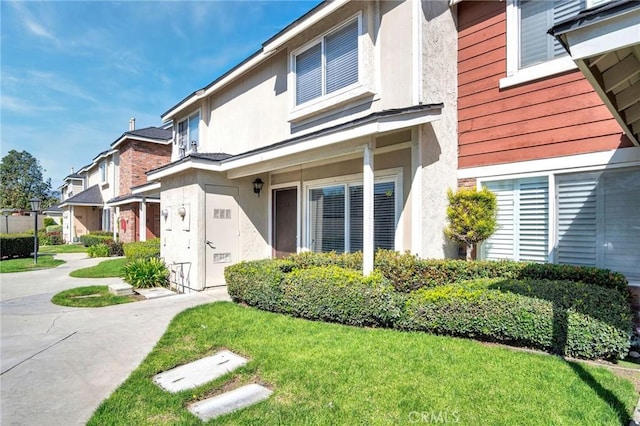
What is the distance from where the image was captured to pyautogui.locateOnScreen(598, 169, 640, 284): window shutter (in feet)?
18.3

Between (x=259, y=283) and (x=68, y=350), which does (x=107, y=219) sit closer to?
(x=259, y=283)


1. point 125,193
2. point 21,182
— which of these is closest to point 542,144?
point 125,193

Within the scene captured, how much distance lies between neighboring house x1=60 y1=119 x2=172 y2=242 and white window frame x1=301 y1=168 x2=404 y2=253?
40.4 ft

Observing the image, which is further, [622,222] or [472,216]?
[472,216]

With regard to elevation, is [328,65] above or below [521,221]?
above

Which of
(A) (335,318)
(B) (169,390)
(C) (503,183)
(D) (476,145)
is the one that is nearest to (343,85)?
(D) (476,145)

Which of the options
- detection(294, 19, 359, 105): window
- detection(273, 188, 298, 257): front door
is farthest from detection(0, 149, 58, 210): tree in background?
detection(294, 19, 359, 105): window

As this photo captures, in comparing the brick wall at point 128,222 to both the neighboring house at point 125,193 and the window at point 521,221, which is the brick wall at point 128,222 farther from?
the window at point 521,221

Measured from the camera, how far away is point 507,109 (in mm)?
6930

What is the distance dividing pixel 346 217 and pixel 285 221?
282 cm

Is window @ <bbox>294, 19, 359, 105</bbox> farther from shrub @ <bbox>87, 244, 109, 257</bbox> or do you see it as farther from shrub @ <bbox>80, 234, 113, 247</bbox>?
shrub @ <bbox>80, 234, 113, 247</bbox>

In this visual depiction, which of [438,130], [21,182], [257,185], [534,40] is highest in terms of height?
[21,182]

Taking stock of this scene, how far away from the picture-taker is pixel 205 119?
13.4 meters

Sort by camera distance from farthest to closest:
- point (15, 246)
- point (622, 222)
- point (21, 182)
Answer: point (21, 182), point (15, 246), point (622, 222)
